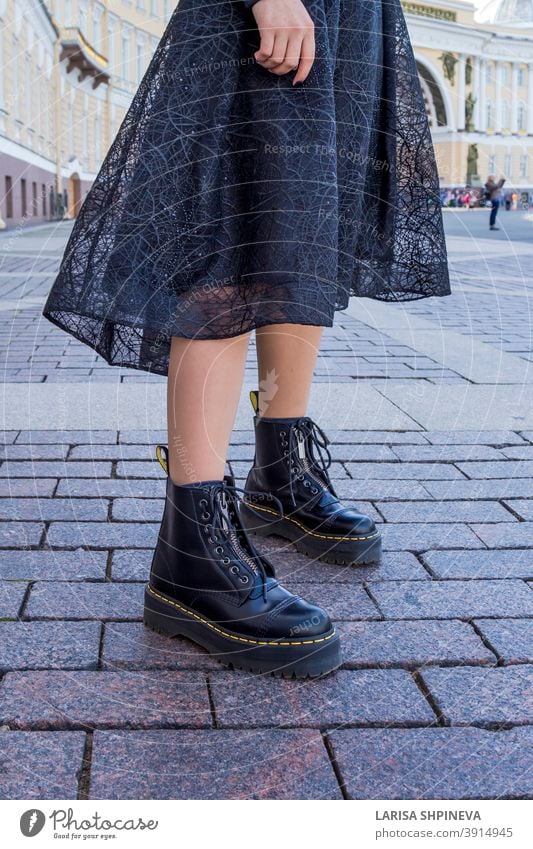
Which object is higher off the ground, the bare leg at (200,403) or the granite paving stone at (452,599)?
the bare leg at (200,403)

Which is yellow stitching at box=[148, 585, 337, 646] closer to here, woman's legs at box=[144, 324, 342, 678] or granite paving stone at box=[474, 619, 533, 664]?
woman's legs at box=[144, 324, 342, 678]

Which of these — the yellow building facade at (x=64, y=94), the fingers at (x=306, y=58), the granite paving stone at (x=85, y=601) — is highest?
the yellow building facade at (x=64, y=94)

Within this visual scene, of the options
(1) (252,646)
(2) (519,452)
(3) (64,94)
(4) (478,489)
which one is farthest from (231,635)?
(3) (64,94)

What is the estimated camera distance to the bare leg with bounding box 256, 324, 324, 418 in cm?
180

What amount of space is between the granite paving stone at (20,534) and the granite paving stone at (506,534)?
82 centimetres

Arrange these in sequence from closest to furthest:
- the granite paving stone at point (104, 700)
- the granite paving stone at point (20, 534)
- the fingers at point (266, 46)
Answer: the granite paving stone at point (104, 700) → the fingers at point (266, 46) → the granite paving stone at point (20, 534)

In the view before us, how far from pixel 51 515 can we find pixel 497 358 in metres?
2.35

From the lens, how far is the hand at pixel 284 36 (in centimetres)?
139

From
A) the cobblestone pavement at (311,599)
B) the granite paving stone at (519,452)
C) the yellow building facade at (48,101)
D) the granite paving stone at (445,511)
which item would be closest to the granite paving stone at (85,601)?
the cobblestone pavement at (311,599)

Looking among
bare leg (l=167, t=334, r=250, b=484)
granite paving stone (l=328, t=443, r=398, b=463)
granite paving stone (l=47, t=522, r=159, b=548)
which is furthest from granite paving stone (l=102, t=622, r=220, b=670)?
granite paving stone (l=328, t=443, r=398, b=463)

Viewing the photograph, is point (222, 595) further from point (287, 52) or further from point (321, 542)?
point (287, 52)

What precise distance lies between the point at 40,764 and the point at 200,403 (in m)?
0.56

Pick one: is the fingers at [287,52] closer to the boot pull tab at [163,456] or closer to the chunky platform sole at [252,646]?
the boot pull tab at [163,456]

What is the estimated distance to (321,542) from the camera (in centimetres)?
183
